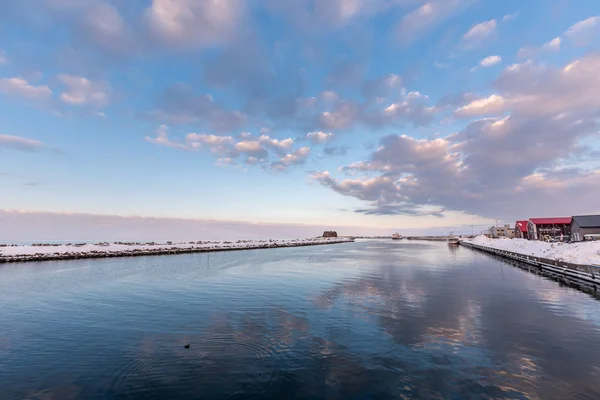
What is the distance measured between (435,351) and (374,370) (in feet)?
13.3

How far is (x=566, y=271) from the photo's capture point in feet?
130

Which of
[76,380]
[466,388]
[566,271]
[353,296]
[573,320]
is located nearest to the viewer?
[466,388]

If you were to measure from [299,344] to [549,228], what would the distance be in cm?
16777

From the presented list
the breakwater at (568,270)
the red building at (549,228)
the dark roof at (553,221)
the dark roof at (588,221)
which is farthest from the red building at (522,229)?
the breakwater at (568,270)

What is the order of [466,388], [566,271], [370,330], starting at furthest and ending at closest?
[566,271] → [370,330] → [466,388]

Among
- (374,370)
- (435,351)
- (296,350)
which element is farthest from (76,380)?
(435,351)

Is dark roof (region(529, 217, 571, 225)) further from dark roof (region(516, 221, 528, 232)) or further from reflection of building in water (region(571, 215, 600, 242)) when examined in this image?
reflection of building in water (region(571, 215, 600, 242))

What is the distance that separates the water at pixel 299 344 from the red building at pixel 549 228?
137m

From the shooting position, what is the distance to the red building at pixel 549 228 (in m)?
130

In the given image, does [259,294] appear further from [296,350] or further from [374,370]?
[374,370]

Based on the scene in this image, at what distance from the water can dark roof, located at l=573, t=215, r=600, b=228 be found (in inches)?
4002

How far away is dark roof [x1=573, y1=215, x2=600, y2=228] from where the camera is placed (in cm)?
9694

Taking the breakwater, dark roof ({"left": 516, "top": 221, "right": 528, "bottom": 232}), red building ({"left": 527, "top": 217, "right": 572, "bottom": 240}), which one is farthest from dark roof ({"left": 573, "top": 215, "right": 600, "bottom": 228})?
the breakwater

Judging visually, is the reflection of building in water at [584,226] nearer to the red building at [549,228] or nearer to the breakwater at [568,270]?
the red building at [549,228]
